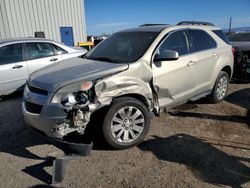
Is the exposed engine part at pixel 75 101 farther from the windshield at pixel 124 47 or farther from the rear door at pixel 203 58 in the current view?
the rear door at pixel 203 58

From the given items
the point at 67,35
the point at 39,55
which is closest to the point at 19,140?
the point at 39,55

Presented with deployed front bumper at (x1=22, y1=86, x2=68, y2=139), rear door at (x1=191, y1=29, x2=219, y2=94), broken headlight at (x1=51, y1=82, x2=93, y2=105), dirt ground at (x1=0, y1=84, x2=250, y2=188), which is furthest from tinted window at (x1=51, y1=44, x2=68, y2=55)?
broken headlight at (x1=51, y1=82, x2=93, y2=105)

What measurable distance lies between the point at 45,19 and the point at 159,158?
42.8ft

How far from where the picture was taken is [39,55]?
6.38 meters

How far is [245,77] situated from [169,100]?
4.36 metres

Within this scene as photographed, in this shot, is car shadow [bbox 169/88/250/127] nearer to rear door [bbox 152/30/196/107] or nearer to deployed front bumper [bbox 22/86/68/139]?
rear door [bbox 152/30/196/107]

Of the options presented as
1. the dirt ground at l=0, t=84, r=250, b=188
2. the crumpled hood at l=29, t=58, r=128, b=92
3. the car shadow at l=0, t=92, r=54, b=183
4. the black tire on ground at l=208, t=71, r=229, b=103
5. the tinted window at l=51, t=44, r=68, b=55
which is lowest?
the car shadow at l=0, t=92, r=54, b=183

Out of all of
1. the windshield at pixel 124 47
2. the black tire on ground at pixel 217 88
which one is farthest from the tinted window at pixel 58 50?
the black tire on ground at pixel 217 88

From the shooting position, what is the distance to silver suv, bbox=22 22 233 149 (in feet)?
10.0

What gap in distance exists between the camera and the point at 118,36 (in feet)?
15.3

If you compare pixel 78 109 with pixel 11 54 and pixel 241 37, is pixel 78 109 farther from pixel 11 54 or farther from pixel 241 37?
pixel 241 37

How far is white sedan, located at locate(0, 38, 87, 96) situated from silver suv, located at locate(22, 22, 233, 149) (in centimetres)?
239

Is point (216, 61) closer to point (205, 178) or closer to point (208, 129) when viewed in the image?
point (208, 129)

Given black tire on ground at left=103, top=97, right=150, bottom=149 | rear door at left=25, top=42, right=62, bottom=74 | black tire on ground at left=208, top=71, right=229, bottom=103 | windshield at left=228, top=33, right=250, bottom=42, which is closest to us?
black tire on ground at left=103, top=97, right=150, bottom=149
